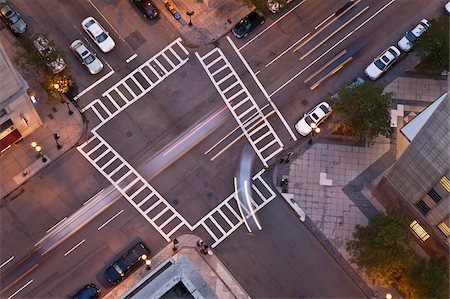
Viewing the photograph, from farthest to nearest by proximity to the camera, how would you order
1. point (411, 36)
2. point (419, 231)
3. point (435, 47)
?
point (411, 36) → point (435, 47) → point (419, 231)

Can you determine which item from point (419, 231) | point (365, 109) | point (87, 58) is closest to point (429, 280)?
point (419, 231)

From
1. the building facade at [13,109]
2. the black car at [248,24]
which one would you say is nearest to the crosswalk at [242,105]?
the black car at [248,24]

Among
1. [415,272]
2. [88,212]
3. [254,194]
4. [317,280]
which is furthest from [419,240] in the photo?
[88,212]

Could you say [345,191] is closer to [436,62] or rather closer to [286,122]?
[286,122]

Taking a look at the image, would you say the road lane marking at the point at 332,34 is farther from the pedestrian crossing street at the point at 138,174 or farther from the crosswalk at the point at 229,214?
the crosswalk at the point at 229,214

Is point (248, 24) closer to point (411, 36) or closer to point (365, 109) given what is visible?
point (365, 109)

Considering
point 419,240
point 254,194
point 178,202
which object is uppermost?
point 178,202

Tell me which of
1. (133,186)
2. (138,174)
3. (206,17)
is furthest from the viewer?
(206,17)
